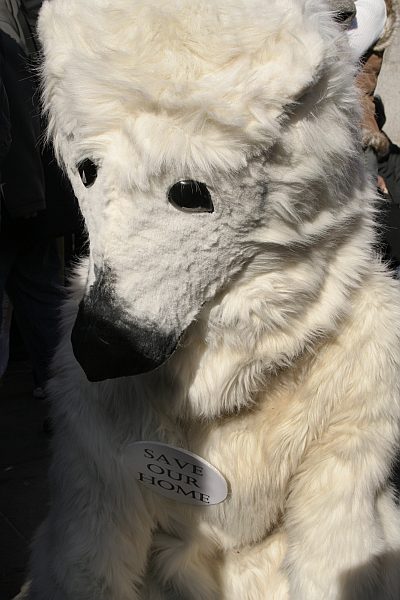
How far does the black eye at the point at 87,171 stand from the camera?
156cm

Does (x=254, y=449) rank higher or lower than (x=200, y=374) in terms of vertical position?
lower

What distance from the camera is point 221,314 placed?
1.58m

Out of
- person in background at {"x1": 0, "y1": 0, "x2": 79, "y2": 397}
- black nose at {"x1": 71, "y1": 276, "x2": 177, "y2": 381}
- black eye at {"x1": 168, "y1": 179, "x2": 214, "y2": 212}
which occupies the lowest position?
person in background at {"x1": 0, "y1": 0, "x2": 79, "y2": 397}

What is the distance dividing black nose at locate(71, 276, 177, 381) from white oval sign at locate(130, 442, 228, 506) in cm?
24

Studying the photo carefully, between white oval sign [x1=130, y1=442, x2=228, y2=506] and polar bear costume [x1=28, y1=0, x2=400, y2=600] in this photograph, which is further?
white oval sign [x1=130, y1=442, x2=228, y2=506]

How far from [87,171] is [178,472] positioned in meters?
0.64

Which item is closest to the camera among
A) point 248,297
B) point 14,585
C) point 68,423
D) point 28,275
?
point 248,297

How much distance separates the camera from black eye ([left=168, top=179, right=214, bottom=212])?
1470mm

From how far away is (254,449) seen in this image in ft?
5.76

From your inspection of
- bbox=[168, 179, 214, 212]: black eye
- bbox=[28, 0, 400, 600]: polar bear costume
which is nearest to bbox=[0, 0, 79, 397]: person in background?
bbox=[28, 0, 400, 600]: polar bear costume

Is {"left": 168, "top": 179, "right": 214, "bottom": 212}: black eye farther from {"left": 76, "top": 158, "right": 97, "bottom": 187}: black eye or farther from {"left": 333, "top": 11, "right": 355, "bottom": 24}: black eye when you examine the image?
{"left": 333, "top": 11, "right": 355, "bottom": 24}: black eye

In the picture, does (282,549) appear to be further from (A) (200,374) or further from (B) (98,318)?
(B) (98,318)

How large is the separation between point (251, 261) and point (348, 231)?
239mm

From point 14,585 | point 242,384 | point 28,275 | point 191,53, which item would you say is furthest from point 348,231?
point 28,275
